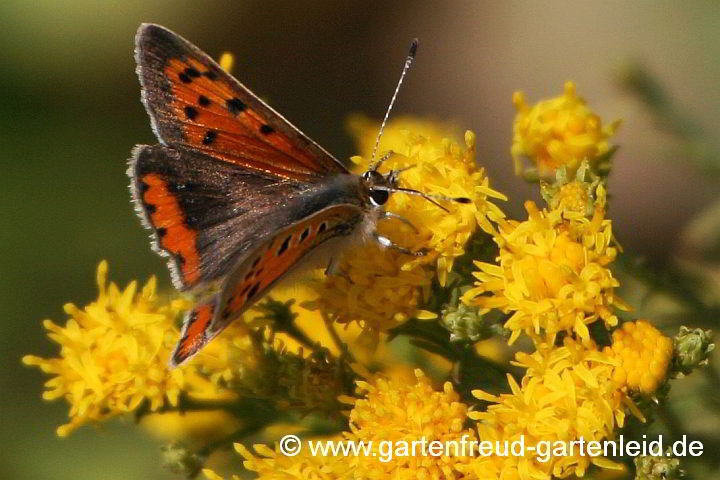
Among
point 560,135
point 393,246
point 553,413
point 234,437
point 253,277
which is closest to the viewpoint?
point 253,277

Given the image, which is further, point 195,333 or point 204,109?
point 204,109

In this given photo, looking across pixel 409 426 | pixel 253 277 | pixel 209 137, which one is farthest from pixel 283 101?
pixel 253 277

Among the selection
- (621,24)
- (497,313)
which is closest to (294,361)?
(497,313)

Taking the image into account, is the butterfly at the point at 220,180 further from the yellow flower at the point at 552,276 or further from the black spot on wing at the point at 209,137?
the yellow flower at the point at 552,276

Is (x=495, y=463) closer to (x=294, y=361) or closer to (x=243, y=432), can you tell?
(x=294, y=361)

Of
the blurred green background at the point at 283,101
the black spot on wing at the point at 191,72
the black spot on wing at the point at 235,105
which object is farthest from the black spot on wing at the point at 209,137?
the blurred green background at the point at 283,101

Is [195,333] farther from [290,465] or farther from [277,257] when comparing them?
[290,465]
